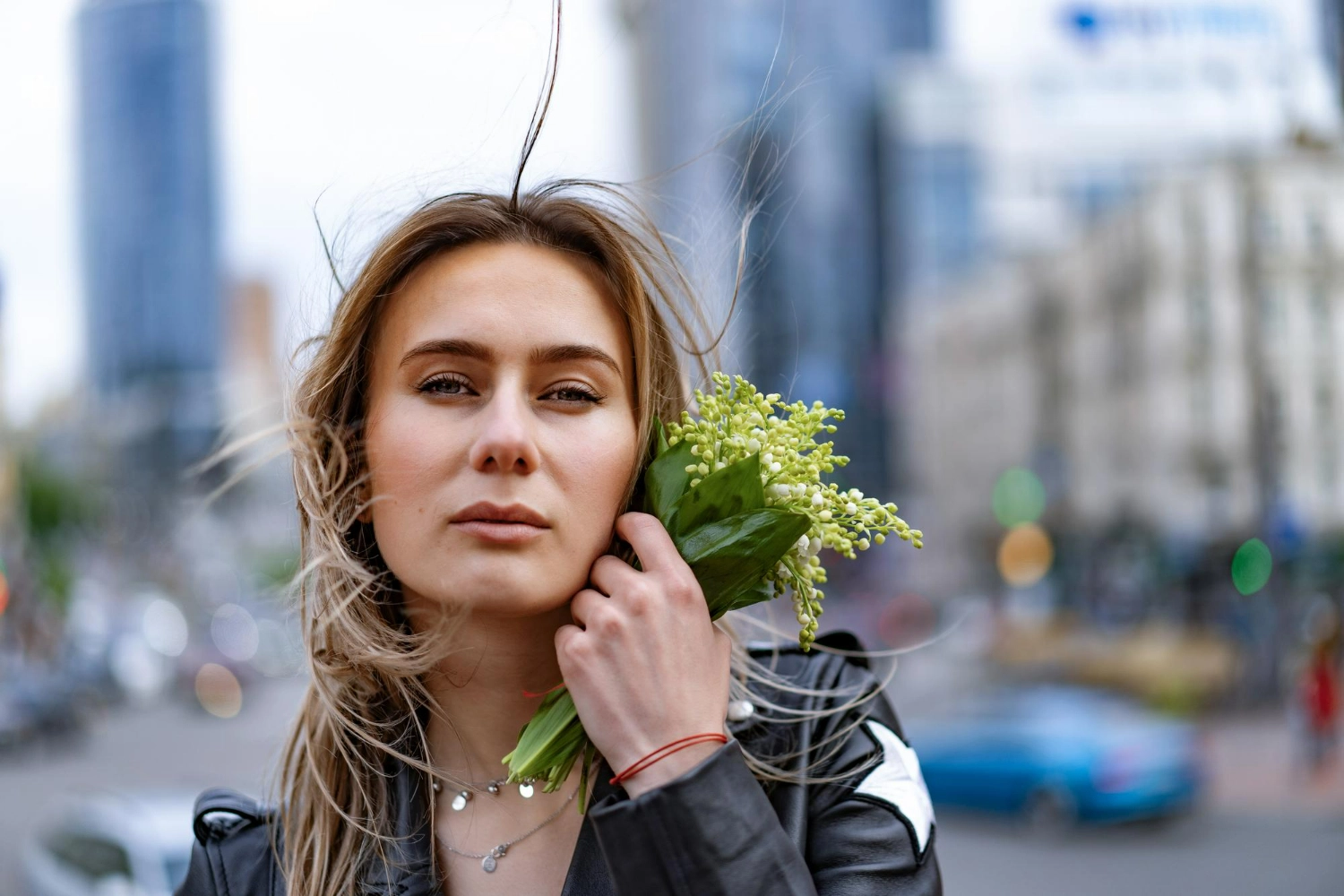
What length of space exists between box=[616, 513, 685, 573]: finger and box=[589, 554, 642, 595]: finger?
0.02 meters

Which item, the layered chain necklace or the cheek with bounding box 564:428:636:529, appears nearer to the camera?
the cheek with bounding box 564:428:636:529

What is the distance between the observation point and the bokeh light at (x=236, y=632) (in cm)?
3778

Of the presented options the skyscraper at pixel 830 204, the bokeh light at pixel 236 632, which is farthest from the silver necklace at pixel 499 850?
the skyscraper at pixel 830 204

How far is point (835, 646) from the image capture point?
1.92 meters

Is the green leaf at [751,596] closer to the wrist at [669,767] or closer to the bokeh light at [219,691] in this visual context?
the wrist at [669,767]

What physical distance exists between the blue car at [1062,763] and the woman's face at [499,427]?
36.5ft

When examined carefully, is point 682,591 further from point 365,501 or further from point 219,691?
point 219,691

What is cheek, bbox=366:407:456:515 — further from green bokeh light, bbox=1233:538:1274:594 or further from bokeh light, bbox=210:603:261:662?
bokeh light, bbox=210:603:261:662

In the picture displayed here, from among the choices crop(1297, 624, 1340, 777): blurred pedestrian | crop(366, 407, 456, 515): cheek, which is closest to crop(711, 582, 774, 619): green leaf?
crop(366, 407, 456, 515): cheek

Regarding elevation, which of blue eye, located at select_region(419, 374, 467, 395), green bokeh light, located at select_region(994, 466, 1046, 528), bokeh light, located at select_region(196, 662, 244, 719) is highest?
blue eye, located at select_region(419, 374, 467, 395)

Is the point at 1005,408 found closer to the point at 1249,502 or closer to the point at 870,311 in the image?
the point at 870,311

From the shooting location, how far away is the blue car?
38.0 ft

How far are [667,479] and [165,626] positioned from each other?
5099 cm

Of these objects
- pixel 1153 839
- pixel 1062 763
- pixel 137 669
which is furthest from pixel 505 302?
pixel 137 669
